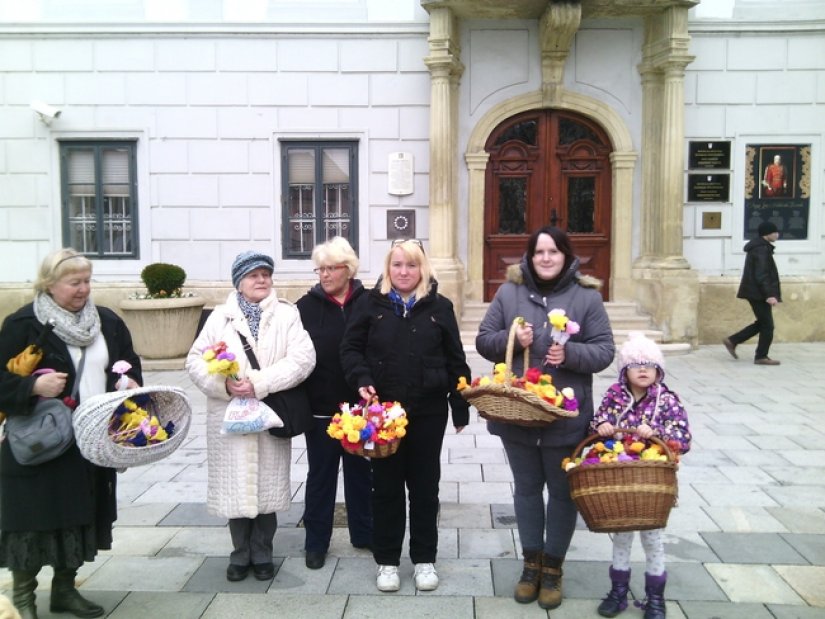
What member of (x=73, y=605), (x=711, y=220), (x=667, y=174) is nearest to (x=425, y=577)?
(x=73, y=605)

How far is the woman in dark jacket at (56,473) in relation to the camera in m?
3.65

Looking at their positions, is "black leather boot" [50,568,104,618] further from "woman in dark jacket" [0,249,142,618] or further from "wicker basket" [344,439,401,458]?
"wicker basket" [344,439,401,458]

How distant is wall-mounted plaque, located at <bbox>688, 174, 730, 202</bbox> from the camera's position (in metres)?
11.8

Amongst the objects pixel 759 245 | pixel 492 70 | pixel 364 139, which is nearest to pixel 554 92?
pixel 492 70

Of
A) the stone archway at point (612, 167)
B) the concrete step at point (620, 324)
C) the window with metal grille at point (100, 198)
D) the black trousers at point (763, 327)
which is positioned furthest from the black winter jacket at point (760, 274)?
the window with metal grille at point (100, 198)

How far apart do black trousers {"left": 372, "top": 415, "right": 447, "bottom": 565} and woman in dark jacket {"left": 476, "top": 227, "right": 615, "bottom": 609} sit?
1.17 feet

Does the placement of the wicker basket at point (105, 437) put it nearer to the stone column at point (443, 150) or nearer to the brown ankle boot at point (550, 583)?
the brown ankle boot at point (550, 583)

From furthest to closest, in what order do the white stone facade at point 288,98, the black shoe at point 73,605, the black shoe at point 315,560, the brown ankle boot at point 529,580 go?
1. the white stone facade at point 288,98
2. the black shoe at point 315,560
3. the brown ankle boot at point 529,580
4. the black shoe at point 73,605

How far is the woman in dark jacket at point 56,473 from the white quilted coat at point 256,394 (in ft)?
1.67

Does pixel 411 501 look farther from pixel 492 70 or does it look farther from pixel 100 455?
pixel 492 70

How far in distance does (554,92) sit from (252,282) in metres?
8.57

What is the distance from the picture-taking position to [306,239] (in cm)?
1200

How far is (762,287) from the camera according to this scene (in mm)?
10367

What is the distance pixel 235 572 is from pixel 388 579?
82 centimetres
